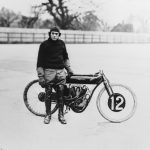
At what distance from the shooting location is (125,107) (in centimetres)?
495

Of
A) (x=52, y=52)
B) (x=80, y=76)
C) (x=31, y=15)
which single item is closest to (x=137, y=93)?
(x=80, y=76)

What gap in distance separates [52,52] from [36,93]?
25.0 inches

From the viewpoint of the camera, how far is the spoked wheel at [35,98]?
5.12 meters

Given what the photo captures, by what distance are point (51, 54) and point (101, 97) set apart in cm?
77

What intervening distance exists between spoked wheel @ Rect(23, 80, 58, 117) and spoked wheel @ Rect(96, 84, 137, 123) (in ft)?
1.87

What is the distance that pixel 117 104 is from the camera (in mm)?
4902

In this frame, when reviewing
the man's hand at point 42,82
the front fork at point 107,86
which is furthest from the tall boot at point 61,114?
the front fork at point 107,86

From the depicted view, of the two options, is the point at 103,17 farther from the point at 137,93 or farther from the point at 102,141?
the point at 102,141

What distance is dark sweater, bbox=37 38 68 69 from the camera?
15.7 feet

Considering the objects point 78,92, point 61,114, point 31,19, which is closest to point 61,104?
point 61,114

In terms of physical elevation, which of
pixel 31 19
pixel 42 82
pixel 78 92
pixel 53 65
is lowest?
pixel 78 92

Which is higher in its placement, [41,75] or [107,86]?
[41,75]

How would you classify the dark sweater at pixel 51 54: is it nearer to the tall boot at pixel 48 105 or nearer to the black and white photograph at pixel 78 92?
the black and white photograph at pixel 78 92

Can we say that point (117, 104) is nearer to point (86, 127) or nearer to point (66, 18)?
point (86, 127)
